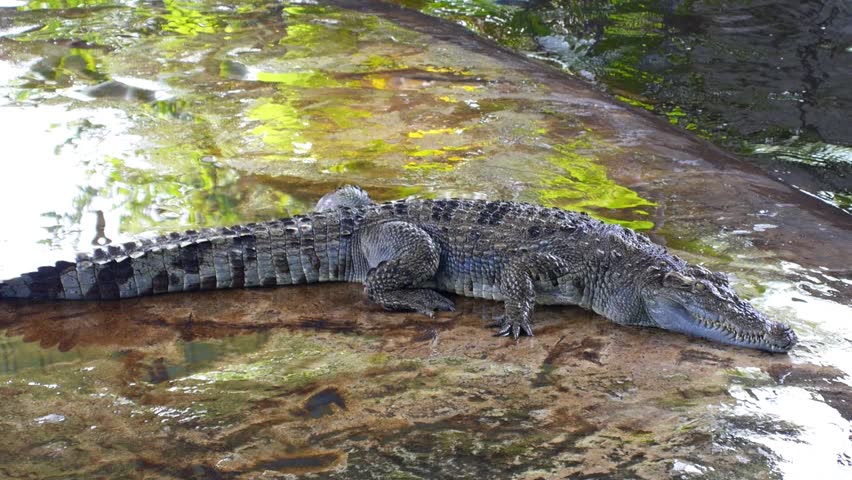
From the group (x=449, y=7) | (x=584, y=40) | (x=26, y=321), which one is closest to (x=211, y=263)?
(x=26, y=321)

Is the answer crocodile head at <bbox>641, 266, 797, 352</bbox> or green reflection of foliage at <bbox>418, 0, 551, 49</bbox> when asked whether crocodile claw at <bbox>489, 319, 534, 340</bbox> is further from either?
green reflection of foliage at <bbox>418, 0, 551, 49</bbox>

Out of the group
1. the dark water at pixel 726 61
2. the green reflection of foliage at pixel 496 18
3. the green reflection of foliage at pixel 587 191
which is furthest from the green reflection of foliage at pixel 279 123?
the green reflection of foliage at pixel 496 18

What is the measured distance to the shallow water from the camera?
3.12 m

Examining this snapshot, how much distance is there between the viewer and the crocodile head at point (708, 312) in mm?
3922

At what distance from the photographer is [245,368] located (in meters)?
3.75

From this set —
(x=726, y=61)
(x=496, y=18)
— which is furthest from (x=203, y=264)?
(x=496, y=18)

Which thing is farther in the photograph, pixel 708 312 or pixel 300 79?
pixel 300 79

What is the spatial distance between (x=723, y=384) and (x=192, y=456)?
7.12 feet

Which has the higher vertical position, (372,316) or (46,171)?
(46,171)

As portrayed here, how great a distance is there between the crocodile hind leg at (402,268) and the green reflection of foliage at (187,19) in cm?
643

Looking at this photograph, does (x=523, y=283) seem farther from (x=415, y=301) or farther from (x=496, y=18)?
(x=496, y=18)

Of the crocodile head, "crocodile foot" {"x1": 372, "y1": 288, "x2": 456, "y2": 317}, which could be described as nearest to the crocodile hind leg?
"crocodile foot" {"x1": 372, "y1": 288, "x2": 456, "y2": 317}

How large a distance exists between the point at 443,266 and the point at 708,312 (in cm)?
140

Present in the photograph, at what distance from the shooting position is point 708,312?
4109 millimetres
